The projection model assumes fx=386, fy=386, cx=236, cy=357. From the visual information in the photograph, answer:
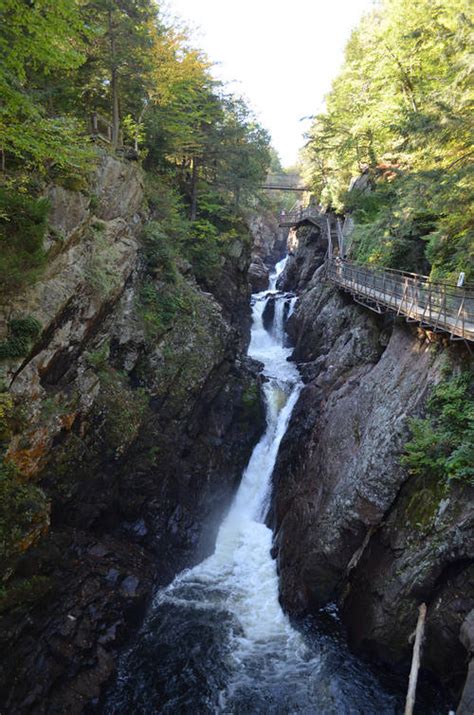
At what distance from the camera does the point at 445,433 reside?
32.8ft

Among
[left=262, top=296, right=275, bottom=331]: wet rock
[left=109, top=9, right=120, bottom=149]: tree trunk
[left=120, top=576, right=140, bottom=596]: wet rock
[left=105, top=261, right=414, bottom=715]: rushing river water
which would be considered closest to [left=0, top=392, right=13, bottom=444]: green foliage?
[left=120, top=576, right=140, bottom=596]: wet rock

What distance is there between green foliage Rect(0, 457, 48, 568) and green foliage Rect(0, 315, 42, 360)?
245 cm

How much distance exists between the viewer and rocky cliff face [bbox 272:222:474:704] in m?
9.15

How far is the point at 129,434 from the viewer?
42.4 feet

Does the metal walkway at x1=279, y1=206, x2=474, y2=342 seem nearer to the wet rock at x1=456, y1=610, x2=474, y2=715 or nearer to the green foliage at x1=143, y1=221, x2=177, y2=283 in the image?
the wet rock at x1=456, y1=610, x2=474, y2=715

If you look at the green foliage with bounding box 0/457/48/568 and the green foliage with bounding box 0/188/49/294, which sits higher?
the green foliage with bounding box 0/188/49/294

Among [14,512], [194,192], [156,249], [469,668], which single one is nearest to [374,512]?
[469,668]

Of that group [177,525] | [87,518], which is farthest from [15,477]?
[177,525]

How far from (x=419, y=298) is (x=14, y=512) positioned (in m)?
13.2

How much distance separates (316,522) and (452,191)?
11.3m

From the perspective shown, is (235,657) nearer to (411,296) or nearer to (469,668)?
(469,668)

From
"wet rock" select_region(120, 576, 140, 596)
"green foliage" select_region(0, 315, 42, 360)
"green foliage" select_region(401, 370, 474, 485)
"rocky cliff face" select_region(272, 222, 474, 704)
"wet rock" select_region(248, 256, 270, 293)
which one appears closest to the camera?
"green foliage" select_region(0, 315, 42, 360)

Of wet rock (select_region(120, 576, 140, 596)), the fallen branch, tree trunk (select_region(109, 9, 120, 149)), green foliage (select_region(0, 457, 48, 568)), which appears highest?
tree trunk (select_region(109, 9, 120, 149))

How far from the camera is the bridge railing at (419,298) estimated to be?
10.6m
